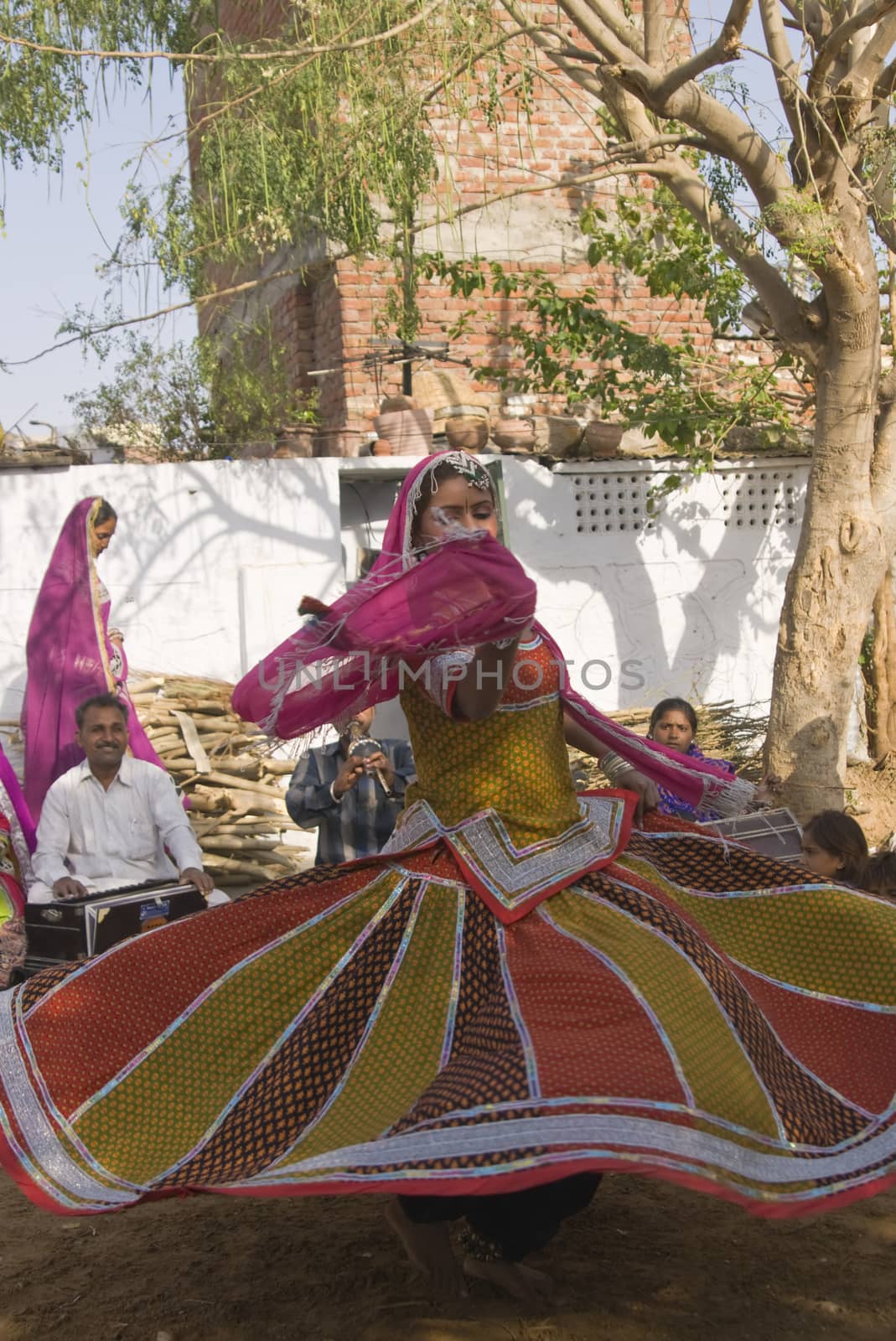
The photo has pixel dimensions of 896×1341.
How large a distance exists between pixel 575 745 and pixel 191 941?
1.14m

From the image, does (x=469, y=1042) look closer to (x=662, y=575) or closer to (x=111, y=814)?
(x=111, y=814)

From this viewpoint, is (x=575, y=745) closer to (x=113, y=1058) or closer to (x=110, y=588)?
(x=113, y=1058)

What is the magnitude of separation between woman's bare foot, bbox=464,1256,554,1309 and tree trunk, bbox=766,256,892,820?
4.69 metres

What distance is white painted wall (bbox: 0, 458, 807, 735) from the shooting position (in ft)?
29.2

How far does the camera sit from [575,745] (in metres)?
3.63

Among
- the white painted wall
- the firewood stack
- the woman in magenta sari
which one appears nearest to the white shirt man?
the woman in magenta sari

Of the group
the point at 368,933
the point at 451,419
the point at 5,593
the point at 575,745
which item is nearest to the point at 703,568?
the point at 451,419

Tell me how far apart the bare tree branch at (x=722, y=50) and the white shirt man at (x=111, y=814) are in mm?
3944

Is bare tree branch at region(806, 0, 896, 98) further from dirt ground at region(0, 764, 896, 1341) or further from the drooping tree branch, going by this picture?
dirt ground at region(0, 764, 896, 1341)

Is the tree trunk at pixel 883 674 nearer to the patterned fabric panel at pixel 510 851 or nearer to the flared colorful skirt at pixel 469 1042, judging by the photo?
the flared colorful skirt at pixel 469 1042

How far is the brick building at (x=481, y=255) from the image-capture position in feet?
35.1

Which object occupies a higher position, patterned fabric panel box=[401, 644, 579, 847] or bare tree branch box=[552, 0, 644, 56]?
bare tree branch box=[552, 0, 644, 56]

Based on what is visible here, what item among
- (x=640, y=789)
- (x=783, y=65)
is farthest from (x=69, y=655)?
(x=783, y=65)

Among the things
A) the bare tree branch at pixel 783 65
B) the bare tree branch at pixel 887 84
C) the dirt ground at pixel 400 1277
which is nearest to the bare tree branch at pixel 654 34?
the bare tree branch at pixel 783 65
